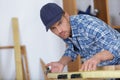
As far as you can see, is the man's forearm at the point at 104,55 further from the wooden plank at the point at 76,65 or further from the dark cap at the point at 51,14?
the wooden plank at the point at 76,65

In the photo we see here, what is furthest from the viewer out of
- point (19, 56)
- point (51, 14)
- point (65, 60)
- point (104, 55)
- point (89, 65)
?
point (19, 56)

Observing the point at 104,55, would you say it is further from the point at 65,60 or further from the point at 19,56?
the point at 19,56

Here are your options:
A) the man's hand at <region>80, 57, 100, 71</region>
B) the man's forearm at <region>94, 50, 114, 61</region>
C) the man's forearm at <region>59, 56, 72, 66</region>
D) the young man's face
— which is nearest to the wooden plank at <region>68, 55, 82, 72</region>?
the man's forearm at <region>59, 56, 72, 66</region>

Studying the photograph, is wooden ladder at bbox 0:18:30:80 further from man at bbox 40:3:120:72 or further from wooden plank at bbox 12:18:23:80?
man at bbox 40:3:120:72

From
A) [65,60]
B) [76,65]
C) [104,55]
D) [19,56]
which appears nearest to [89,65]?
[104,55]

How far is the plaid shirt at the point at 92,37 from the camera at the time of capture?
1204 mm

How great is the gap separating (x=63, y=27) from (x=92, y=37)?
0.15 m

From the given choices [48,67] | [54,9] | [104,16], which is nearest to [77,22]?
[54,9]

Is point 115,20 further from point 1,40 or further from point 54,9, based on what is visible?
point 54,9

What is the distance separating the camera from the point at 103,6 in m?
2.37

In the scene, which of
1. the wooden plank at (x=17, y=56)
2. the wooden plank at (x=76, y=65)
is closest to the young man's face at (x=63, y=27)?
the wooden plank at (x=76, y=65)

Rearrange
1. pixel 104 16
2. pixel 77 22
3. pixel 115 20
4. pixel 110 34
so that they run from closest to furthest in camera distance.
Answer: pixel 110 34
pixel 77 22
pixel 104 16
pixel 115 20

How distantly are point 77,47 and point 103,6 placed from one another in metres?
1.00

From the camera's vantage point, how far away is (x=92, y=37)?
1.29 meters
